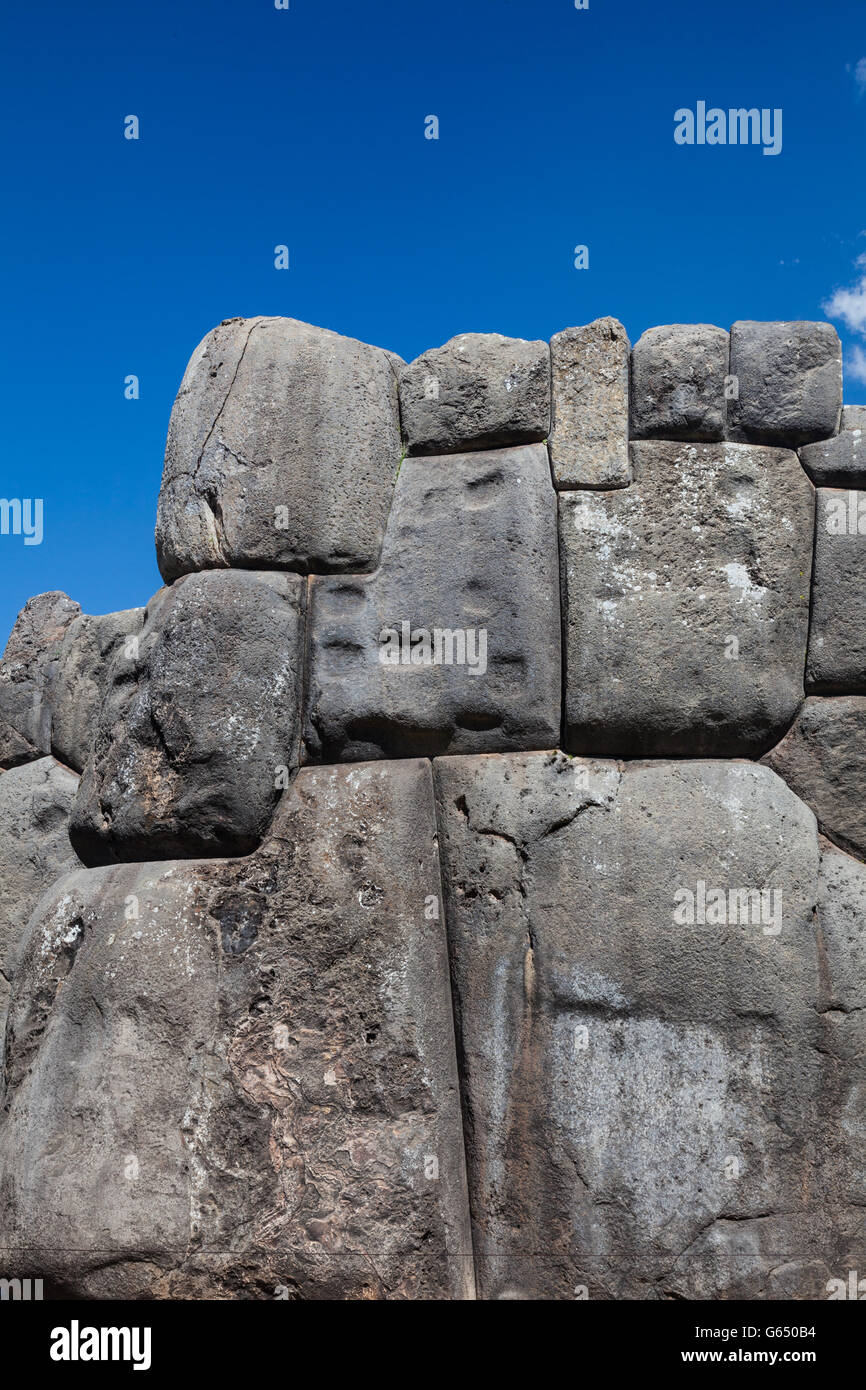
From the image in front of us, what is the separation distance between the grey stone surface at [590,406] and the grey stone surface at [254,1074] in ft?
4.20

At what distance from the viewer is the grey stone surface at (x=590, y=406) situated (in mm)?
3920

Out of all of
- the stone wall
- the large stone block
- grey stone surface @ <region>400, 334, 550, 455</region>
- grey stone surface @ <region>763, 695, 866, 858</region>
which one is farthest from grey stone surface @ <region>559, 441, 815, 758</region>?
grey stone surface @ <region>400, 334, 550, 455</region>

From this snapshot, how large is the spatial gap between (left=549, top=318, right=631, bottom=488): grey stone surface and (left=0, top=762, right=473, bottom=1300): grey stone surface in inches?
50.3

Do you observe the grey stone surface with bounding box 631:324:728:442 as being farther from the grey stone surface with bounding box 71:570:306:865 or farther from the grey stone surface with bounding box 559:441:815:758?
the grey stone surface with bounding box 71:570:306:865

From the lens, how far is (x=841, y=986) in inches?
145

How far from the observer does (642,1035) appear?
359cm

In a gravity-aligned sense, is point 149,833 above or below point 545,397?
below

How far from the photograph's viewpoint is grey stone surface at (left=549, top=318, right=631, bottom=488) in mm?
3920

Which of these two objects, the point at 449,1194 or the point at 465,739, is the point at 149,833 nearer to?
the point at 465,739

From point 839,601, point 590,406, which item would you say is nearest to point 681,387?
point 590,406

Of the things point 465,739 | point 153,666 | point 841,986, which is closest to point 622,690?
point 465,739

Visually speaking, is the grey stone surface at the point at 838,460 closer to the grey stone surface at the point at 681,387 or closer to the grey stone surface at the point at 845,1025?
the grey stone surface at the point at 681,387

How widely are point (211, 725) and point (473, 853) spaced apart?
100 cm
